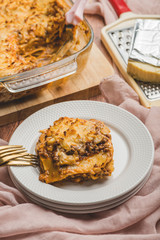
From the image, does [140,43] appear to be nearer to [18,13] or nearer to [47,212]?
[18,13]

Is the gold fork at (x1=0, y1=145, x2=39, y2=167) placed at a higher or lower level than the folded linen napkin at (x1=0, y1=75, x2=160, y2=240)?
higher

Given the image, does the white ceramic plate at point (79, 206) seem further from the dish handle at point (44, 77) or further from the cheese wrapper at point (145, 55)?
the cheese wrapper at point (145, 55)

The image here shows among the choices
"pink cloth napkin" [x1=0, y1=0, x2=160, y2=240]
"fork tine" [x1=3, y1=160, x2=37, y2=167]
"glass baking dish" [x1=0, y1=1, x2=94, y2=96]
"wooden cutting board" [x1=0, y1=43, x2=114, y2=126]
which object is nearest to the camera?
"pink cloth napkin" [x1=0, y1=0, x2=160, y2=240]

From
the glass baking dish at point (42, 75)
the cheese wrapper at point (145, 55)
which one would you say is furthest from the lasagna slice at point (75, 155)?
the cheese wrapper at point (145, 55)

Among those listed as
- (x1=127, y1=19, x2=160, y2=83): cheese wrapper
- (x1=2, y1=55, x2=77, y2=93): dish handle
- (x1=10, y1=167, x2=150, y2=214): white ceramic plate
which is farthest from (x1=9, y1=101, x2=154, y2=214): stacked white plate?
(x1=127, y1=19, x2=160, y2=83): cheese wrapper

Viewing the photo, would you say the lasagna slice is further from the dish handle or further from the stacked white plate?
the dish handle

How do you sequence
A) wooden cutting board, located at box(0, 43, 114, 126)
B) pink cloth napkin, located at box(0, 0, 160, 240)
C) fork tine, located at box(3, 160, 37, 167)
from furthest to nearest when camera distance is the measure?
1. wooden cutting board, located at box(0, 43, 114, 126)
2. fork tine, located at box(3, 160, 37, 167)
3. pink cloth napkin, located at box(0, 0, 160, 240)
